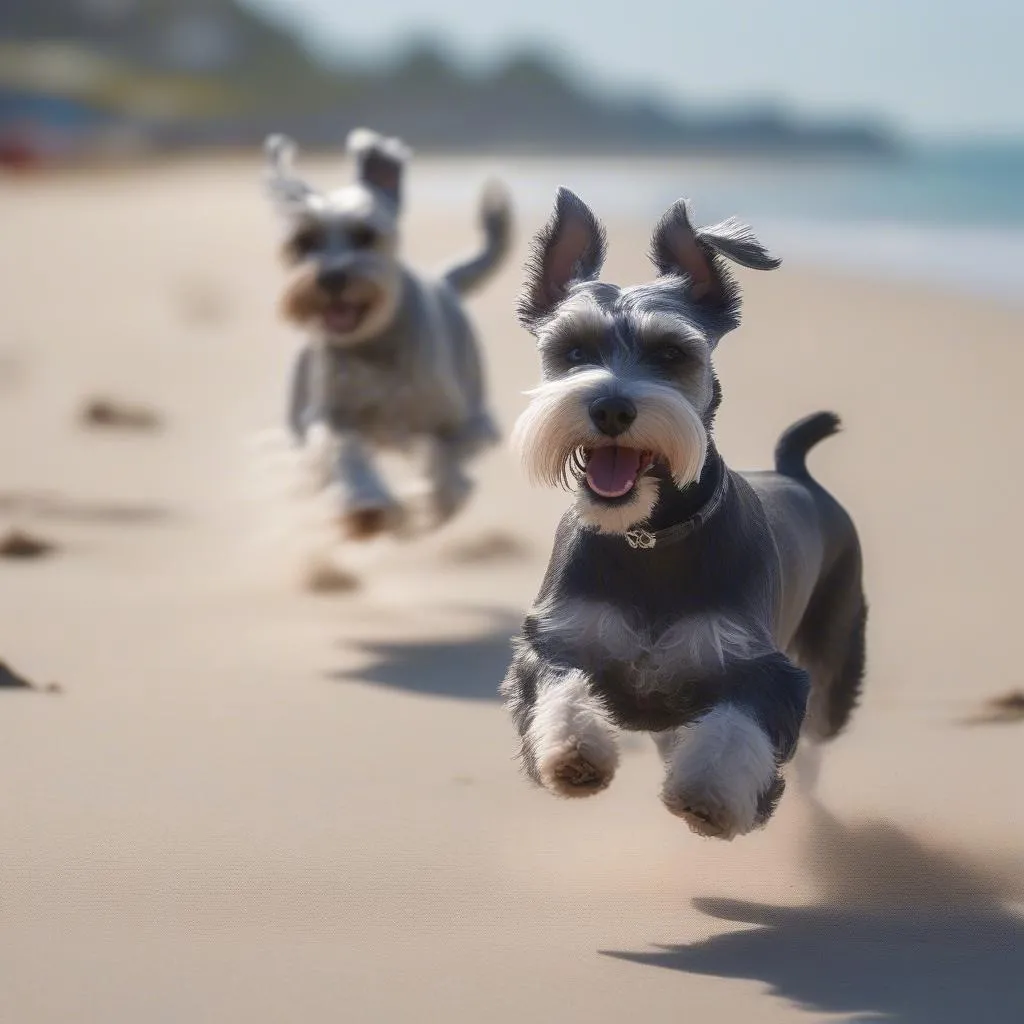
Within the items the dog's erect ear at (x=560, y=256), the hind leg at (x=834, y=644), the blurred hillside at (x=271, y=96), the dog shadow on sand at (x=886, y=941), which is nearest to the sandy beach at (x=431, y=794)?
the dog shadow on sand at (x=886, y=941)

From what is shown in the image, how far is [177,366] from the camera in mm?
14625

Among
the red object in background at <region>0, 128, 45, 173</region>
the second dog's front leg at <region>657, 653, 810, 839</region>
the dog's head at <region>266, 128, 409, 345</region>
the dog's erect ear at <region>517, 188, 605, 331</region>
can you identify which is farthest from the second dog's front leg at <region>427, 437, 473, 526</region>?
the red object in background at <region>0, 128, 45, 173</region>

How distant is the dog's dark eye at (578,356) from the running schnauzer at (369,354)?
11.9 feet

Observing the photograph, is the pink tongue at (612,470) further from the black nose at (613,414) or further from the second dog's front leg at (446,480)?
the second dog's front leg at (446,480)

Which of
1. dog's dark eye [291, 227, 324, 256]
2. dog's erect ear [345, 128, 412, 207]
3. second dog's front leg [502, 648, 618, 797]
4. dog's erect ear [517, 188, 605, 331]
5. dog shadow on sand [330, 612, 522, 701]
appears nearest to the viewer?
second dog's front leg [502, 648, 618, 797]

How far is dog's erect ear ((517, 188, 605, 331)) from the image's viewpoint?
466cm

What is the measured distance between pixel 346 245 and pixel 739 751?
15.2ft

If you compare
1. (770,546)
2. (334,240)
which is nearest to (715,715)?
(770,546)

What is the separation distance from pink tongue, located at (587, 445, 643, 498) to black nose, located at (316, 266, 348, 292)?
392cm

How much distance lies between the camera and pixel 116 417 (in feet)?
39.0

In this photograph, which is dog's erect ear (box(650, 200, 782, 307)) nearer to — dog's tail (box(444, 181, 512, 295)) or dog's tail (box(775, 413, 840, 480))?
dog's tail (box(775, 413, 840, 480))

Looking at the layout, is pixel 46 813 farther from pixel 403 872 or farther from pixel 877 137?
pixel 877 137

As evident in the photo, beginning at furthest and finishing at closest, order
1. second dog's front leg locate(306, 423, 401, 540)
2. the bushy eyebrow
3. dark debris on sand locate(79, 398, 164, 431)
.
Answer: dark debris on sand locate(79, 398, 164, 431)
second dog's front leg locate(306, 423, 401, 540)
the bushy eyebrow

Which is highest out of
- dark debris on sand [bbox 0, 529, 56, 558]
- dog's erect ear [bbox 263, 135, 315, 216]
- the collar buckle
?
dog's erect ear [bbox 263, 135, 315, 216]
